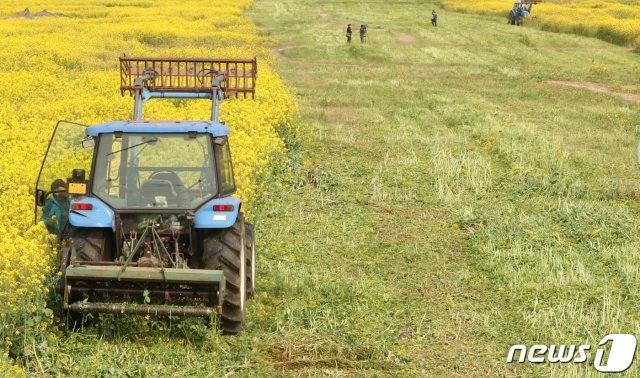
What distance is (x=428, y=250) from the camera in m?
11.5

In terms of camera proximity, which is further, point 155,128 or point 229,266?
point 155,128

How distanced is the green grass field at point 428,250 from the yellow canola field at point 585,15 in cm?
2455

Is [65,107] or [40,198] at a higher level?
[40,198]

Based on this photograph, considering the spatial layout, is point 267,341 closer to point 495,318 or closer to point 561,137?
point 495,318

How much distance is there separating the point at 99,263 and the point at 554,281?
498 centimetres

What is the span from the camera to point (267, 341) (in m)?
8.23

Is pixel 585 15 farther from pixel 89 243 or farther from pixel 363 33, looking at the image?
pixel 89 243

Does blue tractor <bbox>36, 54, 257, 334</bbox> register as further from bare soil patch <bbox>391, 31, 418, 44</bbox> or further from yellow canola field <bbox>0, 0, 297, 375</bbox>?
bare soil patch <bbox>391, 31, 418, 44</bbox>

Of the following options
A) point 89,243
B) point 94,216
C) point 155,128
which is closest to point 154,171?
point 155,128

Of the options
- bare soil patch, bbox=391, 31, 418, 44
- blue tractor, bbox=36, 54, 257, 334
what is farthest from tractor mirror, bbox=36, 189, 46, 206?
bare soil patch, bbox=391, 31, 418, 44

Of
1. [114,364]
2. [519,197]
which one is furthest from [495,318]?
→ [519,197]

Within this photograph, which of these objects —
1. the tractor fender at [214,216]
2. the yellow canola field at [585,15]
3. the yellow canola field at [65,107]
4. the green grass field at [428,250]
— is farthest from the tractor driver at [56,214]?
the yellow canola field at [585,15]

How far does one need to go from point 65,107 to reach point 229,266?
10.7 metres

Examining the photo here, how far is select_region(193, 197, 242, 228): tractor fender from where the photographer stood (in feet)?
26.0
